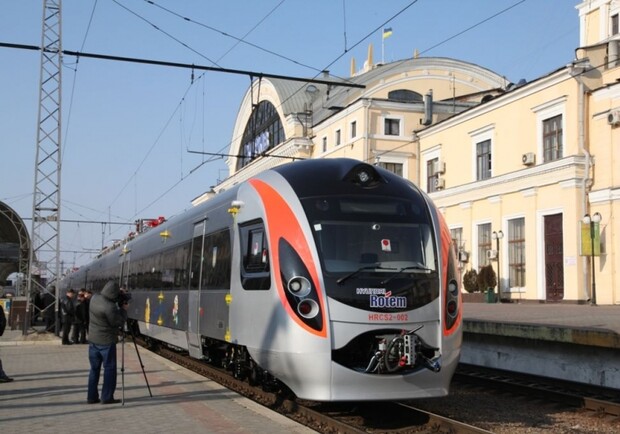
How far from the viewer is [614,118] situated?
28750 mm

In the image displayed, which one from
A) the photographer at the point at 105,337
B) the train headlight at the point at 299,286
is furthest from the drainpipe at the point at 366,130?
the train headlight at the point at 299,286

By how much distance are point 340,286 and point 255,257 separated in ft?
5.40

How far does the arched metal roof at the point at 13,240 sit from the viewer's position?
36609 mm

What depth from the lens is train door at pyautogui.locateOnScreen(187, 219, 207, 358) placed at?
43.3ft

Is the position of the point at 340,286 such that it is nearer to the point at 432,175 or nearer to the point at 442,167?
the point at 442,167

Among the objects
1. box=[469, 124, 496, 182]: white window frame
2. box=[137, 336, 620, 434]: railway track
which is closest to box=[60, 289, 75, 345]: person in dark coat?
box=[137, 336, 620, 434]: railway track

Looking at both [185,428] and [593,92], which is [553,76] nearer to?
[593,92]

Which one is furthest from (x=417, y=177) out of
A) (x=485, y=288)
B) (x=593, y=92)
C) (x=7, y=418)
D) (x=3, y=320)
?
(x=7, y=418)

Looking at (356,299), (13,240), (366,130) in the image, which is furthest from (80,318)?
(13,240)

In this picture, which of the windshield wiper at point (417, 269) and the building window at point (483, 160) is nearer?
the windshield wiper at point (417, 269)

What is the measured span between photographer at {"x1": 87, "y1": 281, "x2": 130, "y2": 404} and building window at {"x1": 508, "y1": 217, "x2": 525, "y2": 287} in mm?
26185

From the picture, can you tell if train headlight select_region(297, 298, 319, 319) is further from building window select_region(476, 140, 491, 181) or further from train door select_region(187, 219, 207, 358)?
building window select_region(476, 140, 491, 181)

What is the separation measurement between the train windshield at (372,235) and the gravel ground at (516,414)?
7.43 feet

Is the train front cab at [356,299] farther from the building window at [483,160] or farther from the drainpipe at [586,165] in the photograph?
the building window at [483,160]
